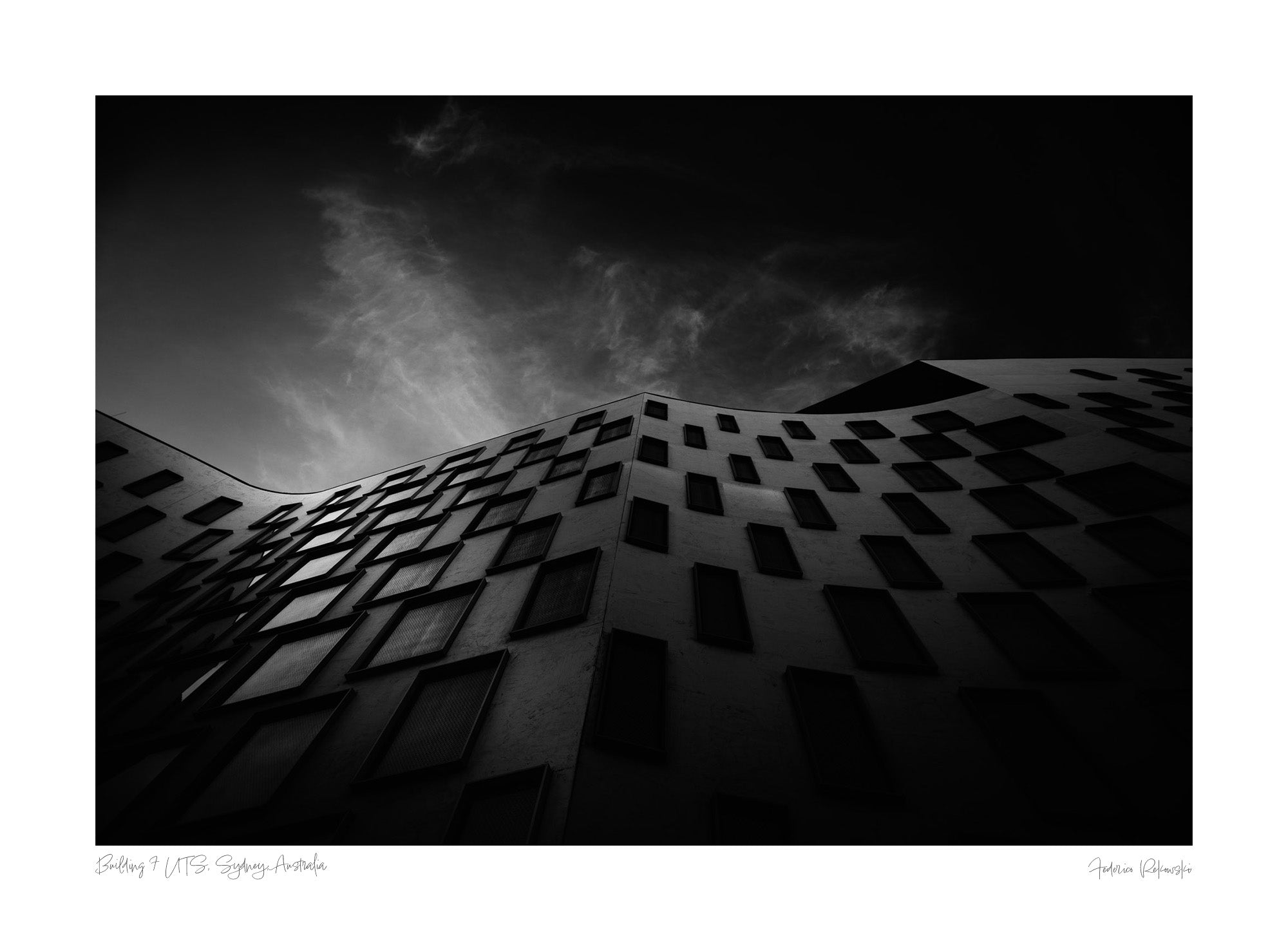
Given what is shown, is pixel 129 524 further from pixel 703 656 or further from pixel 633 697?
pixel 703 656

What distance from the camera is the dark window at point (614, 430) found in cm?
2169

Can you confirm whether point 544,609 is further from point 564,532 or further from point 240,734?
point 240,734

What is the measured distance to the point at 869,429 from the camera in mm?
24859

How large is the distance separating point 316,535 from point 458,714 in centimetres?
1984

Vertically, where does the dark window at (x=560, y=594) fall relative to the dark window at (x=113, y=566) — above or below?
above

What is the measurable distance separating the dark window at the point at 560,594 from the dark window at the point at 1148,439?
67.3 ft

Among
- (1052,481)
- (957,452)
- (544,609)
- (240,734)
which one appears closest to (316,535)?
(240,734)

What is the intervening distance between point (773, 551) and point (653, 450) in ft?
23.4

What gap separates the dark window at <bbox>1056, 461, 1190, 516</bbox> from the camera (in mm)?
14469

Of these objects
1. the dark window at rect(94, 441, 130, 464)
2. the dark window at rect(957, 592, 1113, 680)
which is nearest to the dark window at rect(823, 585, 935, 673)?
the dark window at rect(957, 592, 1113, 680)

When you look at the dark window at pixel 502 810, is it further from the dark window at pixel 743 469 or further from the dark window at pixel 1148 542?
the dark window at pixel 1148 542

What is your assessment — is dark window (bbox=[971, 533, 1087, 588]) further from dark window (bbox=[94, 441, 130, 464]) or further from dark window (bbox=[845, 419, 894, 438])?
dark window (bbox=[94, 441, 130, 464])

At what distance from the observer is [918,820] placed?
25.2ft

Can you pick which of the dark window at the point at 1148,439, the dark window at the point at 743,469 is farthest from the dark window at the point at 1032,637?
the dark window at the point at 1148,439
